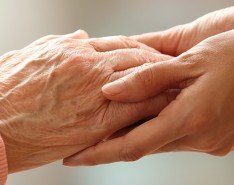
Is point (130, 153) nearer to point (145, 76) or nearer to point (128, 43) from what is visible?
point (145, 76)

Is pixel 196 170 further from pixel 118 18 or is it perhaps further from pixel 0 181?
pixel 0 181

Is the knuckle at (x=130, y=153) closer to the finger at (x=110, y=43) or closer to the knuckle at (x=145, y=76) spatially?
the knuckle at (x=145, y=76)

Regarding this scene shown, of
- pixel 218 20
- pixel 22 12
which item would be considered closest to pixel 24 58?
pixel 218 20

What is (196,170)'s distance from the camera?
1.98 metres

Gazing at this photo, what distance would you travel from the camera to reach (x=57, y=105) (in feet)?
2.84

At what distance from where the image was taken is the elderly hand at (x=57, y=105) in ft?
2.77

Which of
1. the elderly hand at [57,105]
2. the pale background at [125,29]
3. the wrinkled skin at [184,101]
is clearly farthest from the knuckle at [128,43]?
the pale background at [125,29]

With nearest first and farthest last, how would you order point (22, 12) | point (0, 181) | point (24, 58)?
1. point (0, 181)
2. point (24, 58)
3. point (22, 12)

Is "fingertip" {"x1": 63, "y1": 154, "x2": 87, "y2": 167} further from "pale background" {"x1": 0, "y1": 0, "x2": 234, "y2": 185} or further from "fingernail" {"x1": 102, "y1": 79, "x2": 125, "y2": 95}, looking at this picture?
"pale background" {"x1": 0, "y1": 0, "x2": 234, "y2": 185}

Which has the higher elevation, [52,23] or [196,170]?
[52,23]

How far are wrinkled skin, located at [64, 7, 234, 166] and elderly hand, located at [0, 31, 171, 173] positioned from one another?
0.17 ft

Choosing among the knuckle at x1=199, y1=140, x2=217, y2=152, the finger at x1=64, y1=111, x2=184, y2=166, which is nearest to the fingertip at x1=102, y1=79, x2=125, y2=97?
the finger at x1=64, y1=111, x2=184, y2=166

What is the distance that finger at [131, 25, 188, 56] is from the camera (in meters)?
1.29

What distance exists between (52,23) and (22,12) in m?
0.22
